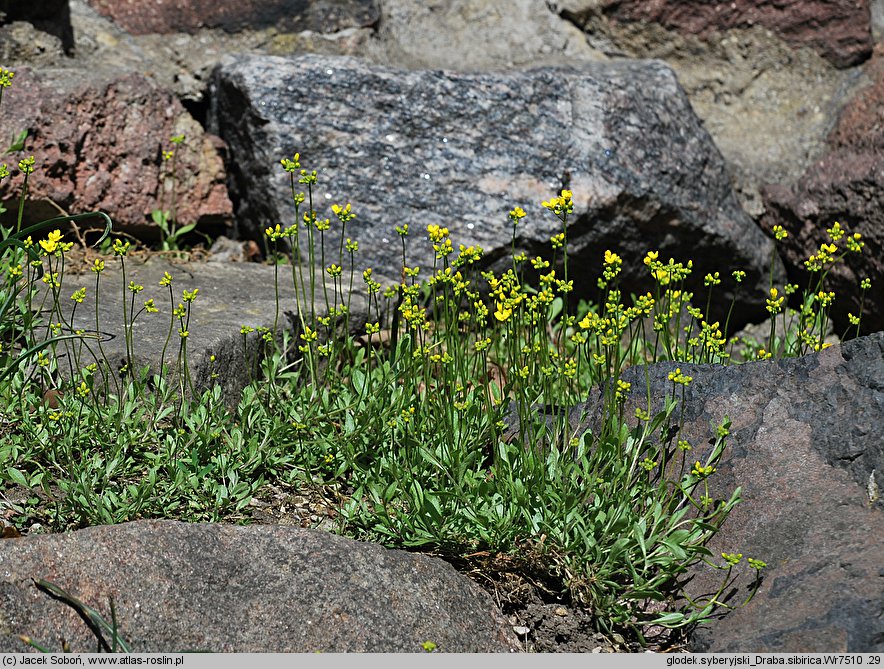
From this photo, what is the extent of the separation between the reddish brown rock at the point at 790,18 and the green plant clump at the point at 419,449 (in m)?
2.22

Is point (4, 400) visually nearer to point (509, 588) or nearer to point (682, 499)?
point (509, 588)

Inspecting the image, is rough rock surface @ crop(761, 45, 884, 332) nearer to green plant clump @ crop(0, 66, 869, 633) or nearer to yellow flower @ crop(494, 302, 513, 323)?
green plant clump @ crop(0, 66, 869, 633)

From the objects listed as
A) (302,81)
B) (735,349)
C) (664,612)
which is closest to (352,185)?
(302,81)

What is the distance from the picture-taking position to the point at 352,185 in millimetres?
4535

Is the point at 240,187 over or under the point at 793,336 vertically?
over

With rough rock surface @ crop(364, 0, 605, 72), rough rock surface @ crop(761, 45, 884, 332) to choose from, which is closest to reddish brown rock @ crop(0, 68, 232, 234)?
rough rock surface @ crop(364, 0, 605, 72)

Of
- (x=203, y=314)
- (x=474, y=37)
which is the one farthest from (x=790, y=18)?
(x=203, y=314)

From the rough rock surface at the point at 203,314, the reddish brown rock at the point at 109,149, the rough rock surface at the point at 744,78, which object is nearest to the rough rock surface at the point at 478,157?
the reddish brown rock at the point at 109,149

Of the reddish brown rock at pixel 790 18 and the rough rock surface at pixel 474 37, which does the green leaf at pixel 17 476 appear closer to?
the rough rock surface at pixel 474 37

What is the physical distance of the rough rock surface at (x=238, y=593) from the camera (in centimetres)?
246

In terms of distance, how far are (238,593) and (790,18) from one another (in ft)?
13.9

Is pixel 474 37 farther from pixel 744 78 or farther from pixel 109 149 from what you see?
pixel 109 149

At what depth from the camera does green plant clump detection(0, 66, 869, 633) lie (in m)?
2.94

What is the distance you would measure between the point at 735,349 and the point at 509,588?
7.66 feet
